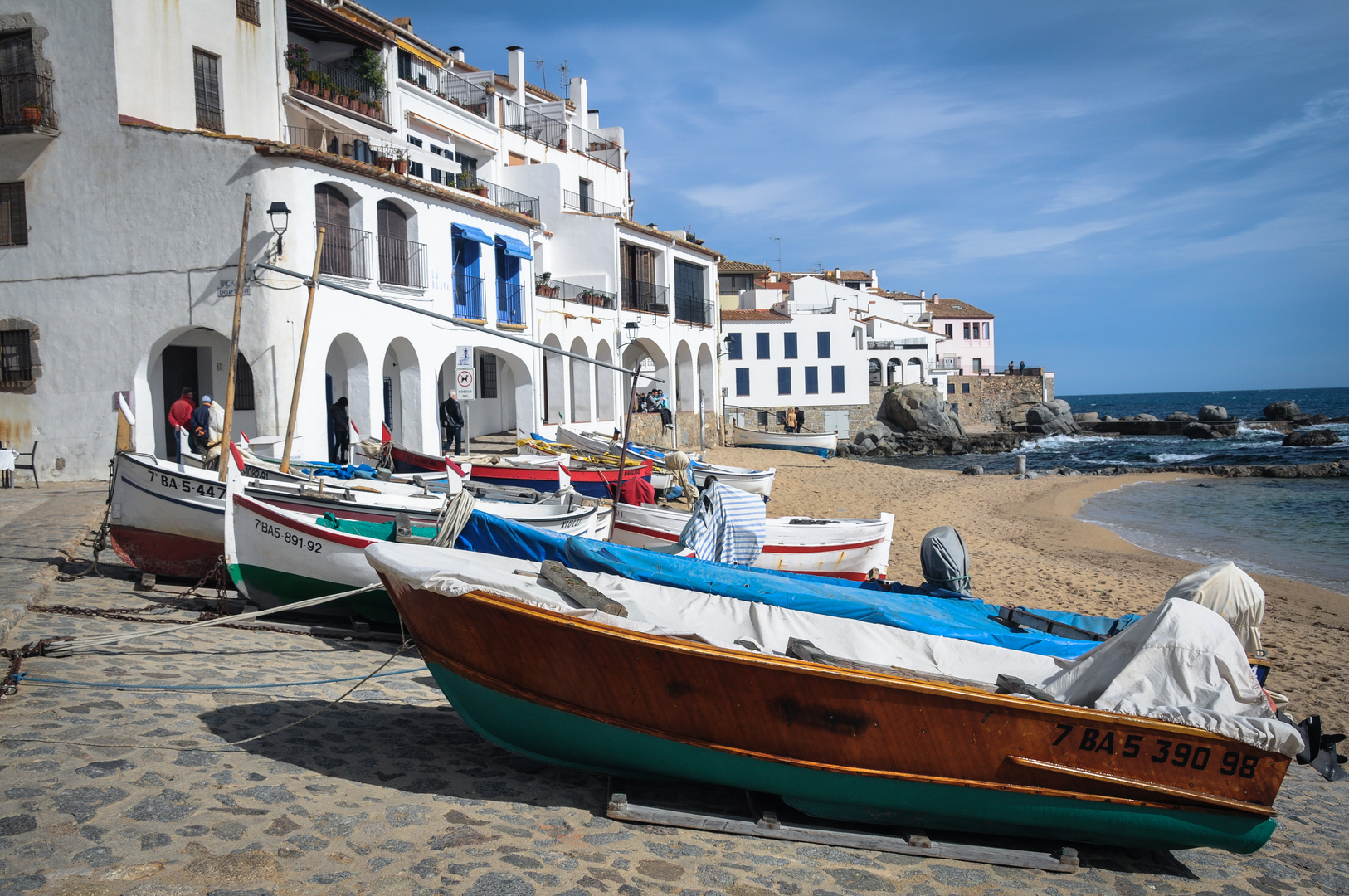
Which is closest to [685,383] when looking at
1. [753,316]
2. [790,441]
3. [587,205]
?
[790,441]

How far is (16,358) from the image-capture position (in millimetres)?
18438

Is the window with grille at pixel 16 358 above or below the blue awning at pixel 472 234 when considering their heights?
below

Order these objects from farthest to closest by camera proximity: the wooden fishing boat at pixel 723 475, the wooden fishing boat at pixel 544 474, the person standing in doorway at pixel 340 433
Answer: the wooden fishing boat at pixel 723 475 → the person standing in doorway at pixel 340 433 → the wooden fishing boat at pixel 544 474

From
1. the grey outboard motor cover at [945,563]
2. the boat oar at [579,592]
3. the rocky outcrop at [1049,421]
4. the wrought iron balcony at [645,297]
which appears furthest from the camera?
the rocky outcrop at [1049,421]

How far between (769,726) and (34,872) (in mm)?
3311

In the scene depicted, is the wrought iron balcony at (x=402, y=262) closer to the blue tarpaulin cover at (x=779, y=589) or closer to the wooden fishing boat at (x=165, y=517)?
the wooden fishing boat at (x=165, y=517)

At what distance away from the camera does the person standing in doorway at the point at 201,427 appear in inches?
574

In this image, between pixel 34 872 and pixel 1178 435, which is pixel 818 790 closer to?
pixel 34 872

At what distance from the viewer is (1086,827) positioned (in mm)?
4730

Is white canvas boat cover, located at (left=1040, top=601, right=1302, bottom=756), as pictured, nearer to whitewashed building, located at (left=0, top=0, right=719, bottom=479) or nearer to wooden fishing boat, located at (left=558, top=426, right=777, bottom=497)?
whitewashed building, located at (left=0, top=0, right=719, bottom=479)

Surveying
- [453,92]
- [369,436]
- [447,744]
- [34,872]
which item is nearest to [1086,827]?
[447,744]

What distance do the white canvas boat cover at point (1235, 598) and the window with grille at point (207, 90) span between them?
20.6 m

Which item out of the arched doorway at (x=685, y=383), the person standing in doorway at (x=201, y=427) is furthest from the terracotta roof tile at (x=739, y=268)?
the person standing in doorway at (x=201, y=427)

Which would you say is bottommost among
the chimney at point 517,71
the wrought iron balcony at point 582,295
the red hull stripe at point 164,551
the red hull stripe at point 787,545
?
the red hull stripe at point 787,545
